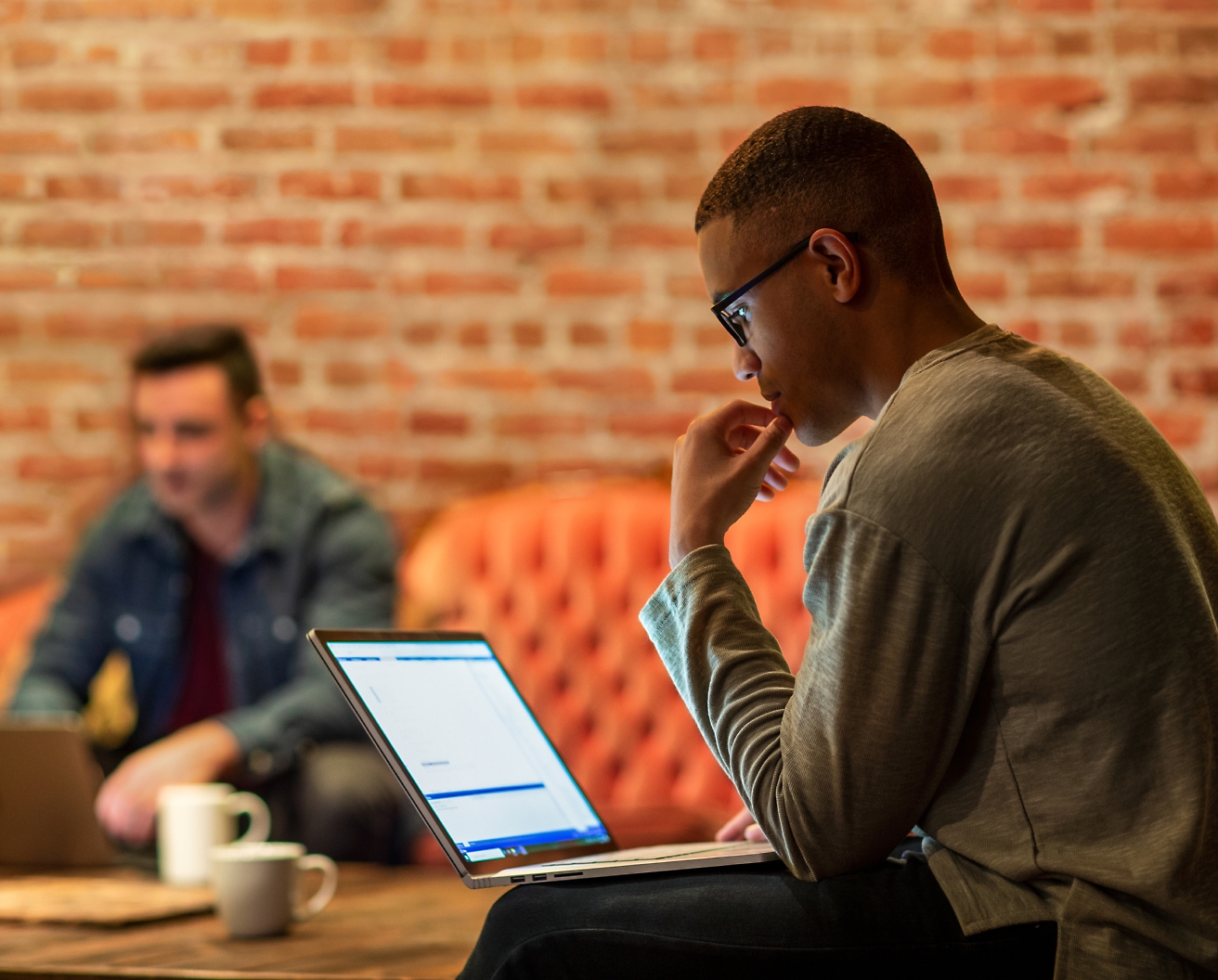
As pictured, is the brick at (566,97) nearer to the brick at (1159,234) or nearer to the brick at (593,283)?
the brick at (593,283)

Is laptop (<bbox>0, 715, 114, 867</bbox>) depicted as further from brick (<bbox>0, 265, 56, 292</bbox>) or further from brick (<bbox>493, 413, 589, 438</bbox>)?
brick (<bbox>0, 265, 56, 292</bbox>)

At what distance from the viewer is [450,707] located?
1339 millimetres

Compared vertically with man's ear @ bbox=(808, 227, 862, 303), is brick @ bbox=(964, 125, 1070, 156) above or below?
above

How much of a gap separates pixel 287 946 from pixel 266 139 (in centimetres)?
249

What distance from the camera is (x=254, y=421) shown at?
329 centimetres

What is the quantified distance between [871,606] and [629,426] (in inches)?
92.2

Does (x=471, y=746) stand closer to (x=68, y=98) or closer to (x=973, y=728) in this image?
(x=973, y=728)

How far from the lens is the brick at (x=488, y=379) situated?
3322mm

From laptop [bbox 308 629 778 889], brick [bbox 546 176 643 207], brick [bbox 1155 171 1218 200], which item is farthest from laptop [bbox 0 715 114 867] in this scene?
brick [bbox 1155 171 1218 200]

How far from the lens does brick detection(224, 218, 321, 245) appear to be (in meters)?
3.38

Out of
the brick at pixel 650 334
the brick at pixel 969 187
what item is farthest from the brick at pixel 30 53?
the brick at pixel 969 187

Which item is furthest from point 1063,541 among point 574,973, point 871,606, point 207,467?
point 207,467

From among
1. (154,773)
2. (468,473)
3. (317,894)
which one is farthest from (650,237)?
(317,894)

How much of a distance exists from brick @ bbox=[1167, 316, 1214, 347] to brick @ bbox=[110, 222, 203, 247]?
2422 millimetres
